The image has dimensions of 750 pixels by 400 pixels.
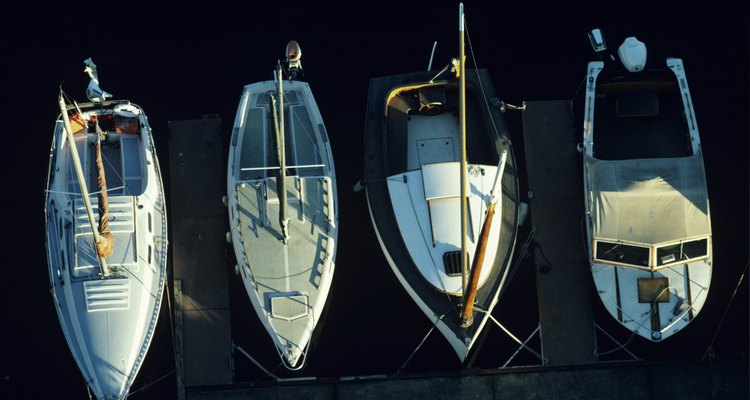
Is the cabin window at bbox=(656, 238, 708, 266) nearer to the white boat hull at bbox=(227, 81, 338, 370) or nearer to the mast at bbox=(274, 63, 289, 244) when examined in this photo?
the white boat hull at bbox=(227, 81, 338, 370)

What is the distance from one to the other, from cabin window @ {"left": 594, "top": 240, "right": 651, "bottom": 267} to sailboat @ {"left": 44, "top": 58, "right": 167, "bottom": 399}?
31.9ft

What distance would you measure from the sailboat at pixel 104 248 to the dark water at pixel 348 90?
1430 mm

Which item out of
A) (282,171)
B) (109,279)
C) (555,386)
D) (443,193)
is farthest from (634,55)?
(109,279)

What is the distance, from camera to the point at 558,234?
70.0 feet

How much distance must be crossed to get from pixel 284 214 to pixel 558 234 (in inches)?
259

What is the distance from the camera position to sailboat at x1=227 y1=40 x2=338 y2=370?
19.6 meters

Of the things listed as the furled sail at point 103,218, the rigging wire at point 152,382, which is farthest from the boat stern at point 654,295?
the furled sail at point 103,218

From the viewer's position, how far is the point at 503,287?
20.1 meters

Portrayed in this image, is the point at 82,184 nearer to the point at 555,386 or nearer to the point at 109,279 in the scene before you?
the point at 109,279

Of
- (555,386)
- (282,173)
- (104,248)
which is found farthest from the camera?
(555,386)

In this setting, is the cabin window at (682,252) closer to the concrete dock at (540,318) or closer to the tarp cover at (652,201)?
the tarp cover at (652,201)

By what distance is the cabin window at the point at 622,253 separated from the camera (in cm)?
1956

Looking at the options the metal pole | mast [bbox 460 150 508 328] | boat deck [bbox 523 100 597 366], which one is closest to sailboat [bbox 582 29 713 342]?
boat deck [bbox 523 100 597 366]

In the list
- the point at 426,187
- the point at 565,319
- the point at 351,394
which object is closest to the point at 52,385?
the point at 351,394
